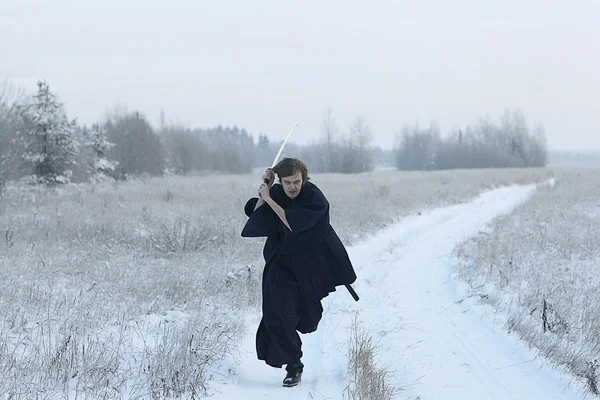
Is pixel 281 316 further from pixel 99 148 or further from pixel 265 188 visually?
pixel 99 148

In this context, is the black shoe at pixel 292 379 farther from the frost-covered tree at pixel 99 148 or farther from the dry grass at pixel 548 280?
the frost-covered tree at pixel 99 148

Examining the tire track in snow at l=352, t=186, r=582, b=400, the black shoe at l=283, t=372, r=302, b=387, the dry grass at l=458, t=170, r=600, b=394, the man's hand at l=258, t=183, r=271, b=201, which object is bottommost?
the tire track in snow at l=352, t=186, r=582, b=400

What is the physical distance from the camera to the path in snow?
489 centimetres

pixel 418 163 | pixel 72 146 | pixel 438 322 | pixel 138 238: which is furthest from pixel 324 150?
pixel 438 322

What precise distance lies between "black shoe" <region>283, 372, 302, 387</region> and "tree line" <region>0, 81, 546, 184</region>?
2.90 m

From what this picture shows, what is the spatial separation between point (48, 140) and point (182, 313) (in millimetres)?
26621

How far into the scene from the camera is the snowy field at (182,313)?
4680 millimetres

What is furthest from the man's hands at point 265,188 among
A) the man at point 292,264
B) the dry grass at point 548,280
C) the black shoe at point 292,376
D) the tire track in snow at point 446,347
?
the dry grass at point 548,280

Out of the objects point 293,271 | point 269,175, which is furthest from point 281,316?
point 269,175

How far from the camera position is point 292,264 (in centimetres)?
497

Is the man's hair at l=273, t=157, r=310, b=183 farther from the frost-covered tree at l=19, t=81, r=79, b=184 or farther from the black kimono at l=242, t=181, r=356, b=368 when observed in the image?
the frost-covered tree at l=19, t=81, r=79, b=184

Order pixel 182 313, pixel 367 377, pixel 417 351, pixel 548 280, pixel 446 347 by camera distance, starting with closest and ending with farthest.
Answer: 1. pixel 367 377
2. pixel 417 351
3. pixel 446 347
4. pixel 182 313
5. pixel 548 280

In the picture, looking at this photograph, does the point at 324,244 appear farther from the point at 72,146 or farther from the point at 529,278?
the point at 72,146

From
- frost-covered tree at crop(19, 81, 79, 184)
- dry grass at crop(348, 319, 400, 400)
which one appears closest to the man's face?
dry grass at crop(348, 319, 400, 400)
